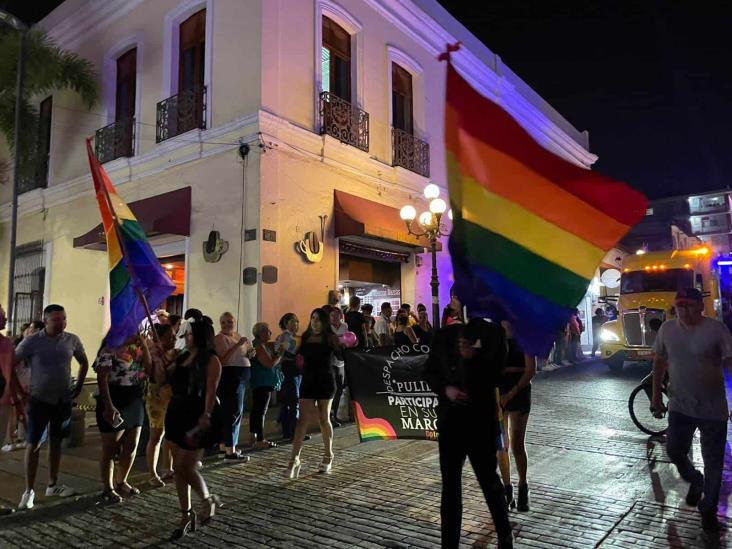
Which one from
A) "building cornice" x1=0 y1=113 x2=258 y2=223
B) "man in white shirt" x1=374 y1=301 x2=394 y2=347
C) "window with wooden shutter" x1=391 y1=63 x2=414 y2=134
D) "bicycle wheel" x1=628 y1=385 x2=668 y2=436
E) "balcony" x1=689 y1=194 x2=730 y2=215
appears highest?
"balcony" x1=689 y1=194 x2=730 y2=215

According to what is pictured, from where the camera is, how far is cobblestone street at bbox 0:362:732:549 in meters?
4.33

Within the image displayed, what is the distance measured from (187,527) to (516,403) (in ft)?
9.88

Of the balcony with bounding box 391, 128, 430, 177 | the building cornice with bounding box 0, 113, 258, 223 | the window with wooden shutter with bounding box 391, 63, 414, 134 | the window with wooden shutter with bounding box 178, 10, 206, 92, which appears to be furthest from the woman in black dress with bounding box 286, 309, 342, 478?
the window with wooden shutter with bounding box 391, 63, 414, 134

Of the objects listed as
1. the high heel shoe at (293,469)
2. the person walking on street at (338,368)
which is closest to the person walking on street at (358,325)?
the person walking on street at (338,368)

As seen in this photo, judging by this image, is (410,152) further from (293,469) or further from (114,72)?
(293,469)

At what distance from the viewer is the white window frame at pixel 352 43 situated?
11.8m

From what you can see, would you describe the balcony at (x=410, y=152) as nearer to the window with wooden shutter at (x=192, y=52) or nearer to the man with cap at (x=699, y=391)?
the window with wooden shutter at (x=192, y=52)

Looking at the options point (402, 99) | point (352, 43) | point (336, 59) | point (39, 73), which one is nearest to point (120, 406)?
point (336, 59)

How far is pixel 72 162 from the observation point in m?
15.0

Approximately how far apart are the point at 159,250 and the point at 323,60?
18.9 ft

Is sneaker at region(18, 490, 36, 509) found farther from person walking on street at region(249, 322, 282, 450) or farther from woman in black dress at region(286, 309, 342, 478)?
person walking on street at region(249, 322, 282, 450)

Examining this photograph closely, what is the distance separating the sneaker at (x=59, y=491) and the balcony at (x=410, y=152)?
1028cm

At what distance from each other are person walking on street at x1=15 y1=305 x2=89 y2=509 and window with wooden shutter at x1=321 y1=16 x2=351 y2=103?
344 inches

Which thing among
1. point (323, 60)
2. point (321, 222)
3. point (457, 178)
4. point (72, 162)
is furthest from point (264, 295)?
point (72, 162)
